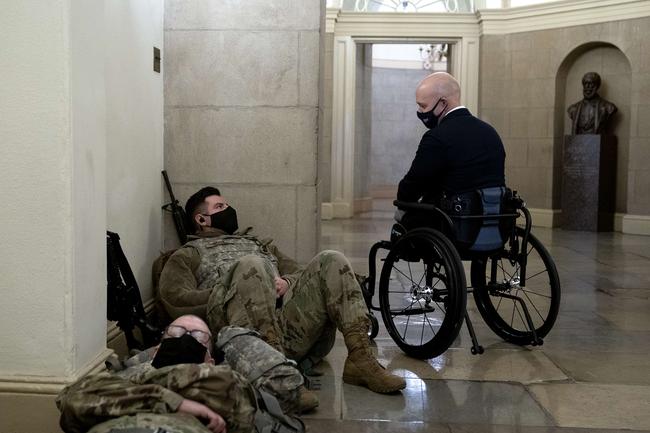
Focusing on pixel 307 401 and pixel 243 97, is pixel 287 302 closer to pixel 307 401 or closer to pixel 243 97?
pixel 307 401

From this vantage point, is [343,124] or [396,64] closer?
[343,124]

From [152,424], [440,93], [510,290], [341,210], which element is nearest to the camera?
[152,424]

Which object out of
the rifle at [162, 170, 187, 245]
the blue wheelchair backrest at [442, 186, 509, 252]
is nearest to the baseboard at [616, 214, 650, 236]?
the blue wheelchair backrest at [442, 186, 509, 252]

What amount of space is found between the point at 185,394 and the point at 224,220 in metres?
1.86

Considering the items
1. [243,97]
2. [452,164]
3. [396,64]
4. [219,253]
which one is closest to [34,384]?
[219,253]

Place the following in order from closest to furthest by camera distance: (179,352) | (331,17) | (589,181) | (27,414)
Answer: (179,352) → (27,414) → (589,181) → (331,17)

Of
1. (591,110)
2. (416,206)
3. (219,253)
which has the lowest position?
(219,253)

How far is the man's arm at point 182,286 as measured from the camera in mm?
3602

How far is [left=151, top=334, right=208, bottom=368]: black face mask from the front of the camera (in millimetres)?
2516

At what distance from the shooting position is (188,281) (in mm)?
3777

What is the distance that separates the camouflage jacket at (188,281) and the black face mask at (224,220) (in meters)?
0.03

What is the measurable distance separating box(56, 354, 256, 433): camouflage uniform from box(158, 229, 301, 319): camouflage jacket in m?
1.19

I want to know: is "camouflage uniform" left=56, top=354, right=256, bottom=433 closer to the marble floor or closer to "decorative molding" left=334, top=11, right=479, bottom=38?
the marble floor

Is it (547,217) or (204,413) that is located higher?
(204,413)
